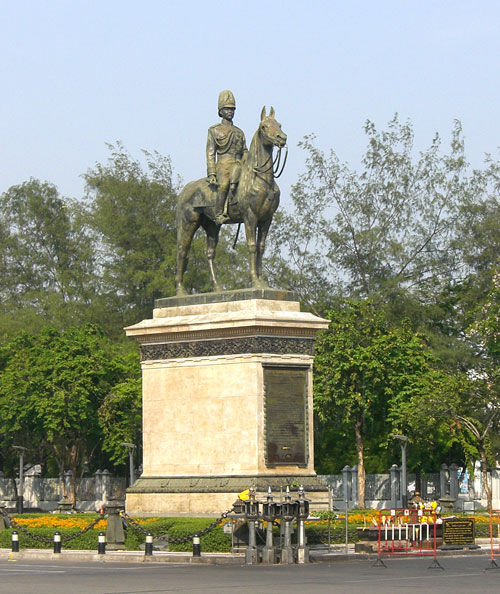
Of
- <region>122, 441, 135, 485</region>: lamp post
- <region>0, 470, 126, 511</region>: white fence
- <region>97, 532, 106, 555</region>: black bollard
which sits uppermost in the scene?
<region>122, 441, 135, 485</region>: lamp post

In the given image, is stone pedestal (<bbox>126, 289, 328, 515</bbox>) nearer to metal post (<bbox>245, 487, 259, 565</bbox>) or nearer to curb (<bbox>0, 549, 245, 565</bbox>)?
curb (<bbox>0, 549, 245, 565</bbox>)

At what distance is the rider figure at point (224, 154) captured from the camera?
116 feet

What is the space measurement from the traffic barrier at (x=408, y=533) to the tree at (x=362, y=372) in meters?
27.9

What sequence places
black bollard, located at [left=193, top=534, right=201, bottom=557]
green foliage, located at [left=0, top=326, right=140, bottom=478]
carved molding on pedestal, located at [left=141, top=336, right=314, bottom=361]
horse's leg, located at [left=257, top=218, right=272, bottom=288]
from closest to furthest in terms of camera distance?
black bollard, located at [left=193, top=534, right=201, bottom=557] → carved molding on pedestal, located at [left=141, top=336, right=314, bottom=361] → horse's leg, located at [left=257, top=218, right=272, bottom=288] → green foliage, located at [left=0, top=326, right=140, bottom=478]

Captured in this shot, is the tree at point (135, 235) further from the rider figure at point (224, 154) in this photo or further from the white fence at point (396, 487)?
the rider figure at point (224, 154)

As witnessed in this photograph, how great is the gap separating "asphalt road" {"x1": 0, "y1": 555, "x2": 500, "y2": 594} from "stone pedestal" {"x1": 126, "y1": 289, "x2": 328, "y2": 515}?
11.5 feet

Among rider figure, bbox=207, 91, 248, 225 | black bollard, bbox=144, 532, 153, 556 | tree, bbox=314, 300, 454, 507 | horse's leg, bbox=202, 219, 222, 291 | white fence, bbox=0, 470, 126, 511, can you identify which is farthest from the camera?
white fence, bbox=0, 470, 126, 511

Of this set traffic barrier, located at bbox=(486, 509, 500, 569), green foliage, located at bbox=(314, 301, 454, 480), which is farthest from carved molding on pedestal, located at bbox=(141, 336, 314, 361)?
green foliage, located at bbox=(314, 301, 454, 480)

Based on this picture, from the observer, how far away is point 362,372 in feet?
211

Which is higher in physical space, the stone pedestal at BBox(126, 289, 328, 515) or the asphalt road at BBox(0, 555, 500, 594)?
the stone pedestal at BBox(126, 289, 328, 515)

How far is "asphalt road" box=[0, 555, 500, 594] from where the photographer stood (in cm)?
2389

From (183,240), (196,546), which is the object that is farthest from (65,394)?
(196,546)

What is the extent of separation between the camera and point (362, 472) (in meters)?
64.5

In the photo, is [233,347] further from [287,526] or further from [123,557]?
[123,557]
